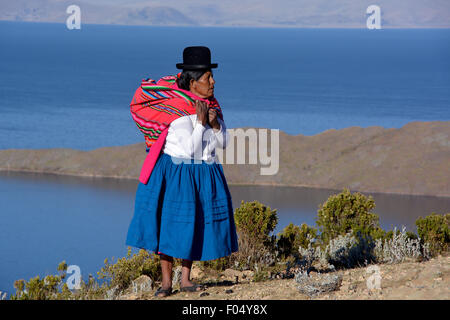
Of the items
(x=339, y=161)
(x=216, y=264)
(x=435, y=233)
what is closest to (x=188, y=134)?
(x=216, y=264)

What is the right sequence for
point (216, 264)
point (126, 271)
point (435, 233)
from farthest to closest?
point (435, 233) < point (216, 264) < point (126, 271)

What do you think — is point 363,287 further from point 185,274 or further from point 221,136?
point 221,136

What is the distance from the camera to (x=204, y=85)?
5.57m

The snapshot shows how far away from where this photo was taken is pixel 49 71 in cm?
7481

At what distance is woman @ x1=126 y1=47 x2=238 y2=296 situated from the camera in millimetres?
5477

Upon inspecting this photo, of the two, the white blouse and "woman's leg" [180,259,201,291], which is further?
"woman's leg" [180,259,201,291]

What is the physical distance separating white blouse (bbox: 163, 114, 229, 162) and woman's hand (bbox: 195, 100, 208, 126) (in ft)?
0.11

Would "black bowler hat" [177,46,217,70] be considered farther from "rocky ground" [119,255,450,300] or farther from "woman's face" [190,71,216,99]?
"rocky ground" [119,255,450,300]

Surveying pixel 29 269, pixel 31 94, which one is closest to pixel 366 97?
pixel 31 94

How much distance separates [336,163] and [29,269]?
1084 cm

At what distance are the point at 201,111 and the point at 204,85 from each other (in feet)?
0.82

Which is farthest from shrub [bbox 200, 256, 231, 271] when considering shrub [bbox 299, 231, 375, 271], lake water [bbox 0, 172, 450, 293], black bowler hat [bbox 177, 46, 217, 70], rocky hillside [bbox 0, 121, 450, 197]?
rocky hillside [bbox 0, 121, 450, 197]

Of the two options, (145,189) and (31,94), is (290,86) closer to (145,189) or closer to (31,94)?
(31,94)

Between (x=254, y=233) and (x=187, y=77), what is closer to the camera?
(x=187, y=77)
